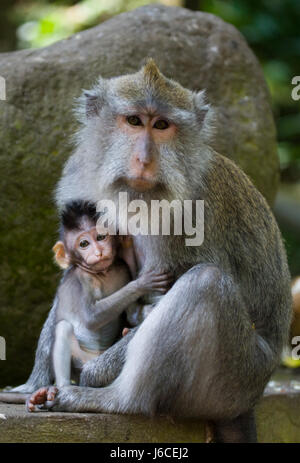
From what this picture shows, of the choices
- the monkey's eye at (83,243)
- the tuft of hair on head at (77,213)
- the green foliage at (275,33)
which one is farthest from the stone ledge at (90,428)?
the green foliage at (275,33)

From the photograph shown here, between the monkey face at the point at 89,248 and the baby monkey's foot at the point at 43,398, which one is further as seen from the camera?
the monkey face at the point at 89,248

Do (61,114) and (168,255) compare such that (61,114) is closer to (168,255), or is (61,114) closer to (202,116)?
(202,116)

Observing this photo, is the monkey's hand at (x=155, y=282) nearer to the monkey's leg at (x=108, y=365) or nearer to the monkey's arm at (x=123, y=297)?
the monkey's arm at (x=123, y=297)

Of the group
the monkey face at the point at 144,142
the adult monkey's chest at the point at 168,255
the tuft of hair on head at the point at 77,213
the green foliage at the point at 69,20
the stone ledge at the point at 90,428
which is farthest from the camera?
the green foliage at the point at 69,20

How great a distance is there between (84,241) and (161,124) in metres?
1.02

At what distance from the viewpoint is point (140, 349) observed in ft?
16.6

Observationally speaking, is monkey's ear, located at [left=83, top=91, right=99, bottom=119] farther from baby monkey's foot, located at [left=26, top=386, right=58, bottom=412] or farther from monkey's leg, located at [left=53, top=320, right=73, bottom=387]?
baby monkey's foot, located at [left=26, top=386, right=58, bottom=412]

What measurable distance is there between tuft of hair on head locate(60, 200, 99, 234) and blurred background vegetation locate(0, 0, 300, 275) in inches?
336

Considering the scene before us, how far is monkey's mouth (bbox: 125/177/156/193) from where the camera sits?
202 inches

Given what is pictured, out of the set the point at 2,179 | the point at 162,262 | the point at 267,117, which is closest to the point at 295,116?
the point at 267,117

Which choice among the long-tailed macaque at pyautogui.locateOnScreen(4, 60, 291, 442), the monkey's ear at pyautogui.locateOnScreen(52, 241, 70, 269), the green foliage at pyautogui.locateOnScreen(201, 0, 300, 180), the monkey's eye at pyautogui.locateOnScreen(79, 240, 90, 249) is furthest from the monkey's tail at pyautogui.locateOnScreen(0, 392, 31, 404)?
the green foliage at pyautogui.locateOnScreen(201, 0, 300, 180)

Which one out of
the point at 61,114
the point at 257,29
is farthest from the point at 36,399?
the point at 257,29

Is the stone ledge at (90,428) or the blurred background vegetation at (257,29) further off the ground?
the blurred background vegetation at (257,29)

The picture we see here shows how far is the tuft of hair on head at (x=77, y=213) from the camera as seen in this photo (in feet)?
18.6
